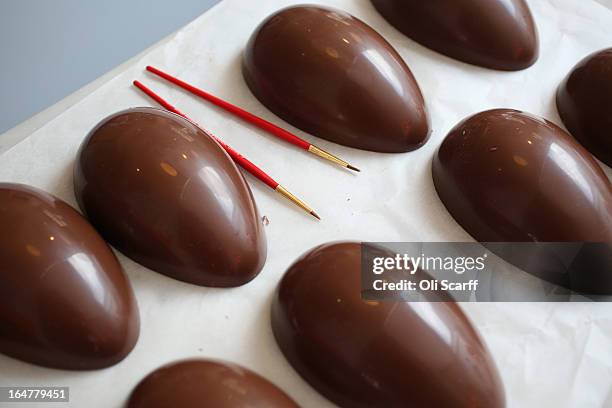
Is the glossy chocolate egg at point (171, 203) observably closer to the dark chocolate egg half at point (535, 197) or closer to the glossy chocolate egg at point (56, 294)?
the glossy chocolate egg at point (56, 294)

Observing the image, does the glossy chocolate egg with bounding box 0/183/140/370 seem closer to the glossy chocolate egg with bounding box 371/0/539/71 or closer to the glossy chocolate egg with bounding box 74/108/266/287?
the glossy chocolate egg with bounding box 74/108/266/287

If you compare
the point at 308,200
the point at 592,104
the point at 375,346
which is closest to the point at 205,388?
the point at 375,346

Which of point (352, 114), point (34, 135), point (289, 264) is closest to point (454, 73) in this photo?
point (352, 114)

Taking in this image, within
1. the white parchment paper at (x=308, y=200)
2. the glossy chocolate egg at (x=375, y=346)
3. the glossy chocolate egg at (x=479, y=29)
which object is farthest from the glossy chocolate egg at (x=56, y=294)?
the glossy chocolate egg at (x=479, y=29)

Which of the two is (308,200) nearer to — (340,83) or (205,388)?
(340,83)

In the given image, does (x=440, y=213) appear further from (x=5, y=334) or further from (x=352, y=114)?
(x=5, y=334)

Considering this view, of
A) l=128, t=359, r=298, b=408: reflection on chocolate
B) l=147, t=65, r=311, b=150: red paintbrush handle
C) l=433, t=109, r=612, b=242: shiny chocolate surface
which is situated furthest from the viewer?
l=147, t=65, r=311, b=150: red paintbrush handle

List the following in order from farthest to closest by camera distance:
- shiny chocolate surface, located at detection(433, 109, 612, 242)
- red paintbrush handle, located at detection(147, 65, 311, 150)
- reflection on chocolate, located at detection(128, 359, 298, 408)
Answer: red paintbrush handle, located at detection(147, 65, 311, 150), shiny chocolate surface, located at detection(433, 109, 612, 242), reflection on chocolate, located at detection(128, 359, 298, 408)

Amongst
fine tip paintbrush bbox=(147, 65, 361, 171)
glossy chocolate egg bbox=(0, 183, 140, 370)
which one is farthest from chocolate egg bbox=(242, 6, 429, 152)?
glossy chocolate egg bbox=(0, 183, 140, 370)

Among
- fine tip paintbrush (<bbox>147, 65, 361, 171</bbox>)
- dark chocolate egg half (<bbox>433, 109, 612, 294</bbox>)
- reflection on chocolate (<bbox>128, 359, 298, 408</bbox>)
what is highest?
dark chocolate egg half (<bbox>433, 109, 612, 294</bbox>)
